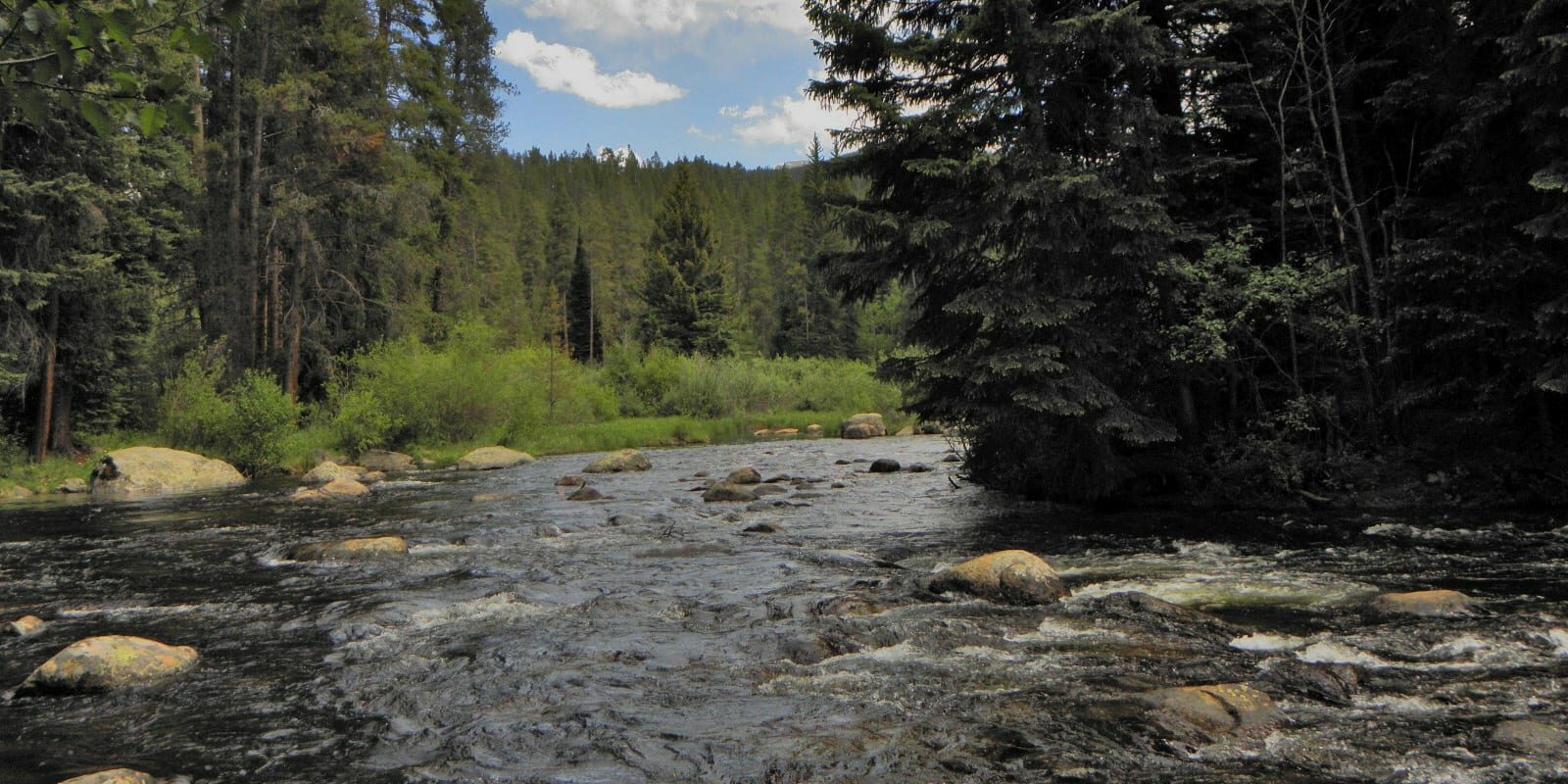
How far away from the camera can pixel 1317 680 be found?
626 cm

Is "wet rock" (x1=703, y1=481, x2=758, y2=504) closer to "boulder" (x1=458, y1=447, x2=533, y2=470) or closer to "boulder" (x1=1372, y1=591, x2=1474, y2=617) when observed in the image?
"boulder" (x1=458, y1=447, x2=533, y2=470)

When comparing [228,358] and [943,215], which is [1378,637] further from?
[228,358]

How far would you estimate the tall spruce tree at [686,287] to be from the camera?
5747 cm

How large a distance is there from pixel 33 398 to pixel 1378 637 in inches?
1167

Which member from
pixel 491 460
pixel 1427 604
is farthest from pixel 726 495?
pixel 1427 604

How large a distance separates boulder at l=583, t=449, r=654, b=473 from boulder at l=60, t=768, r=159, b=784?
20079mm

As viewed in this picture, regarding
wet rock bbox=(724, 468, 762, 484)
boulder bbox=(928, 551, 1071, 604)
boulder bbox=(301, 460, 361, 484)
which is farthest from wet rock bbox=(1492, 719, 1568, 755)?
boulder bbox=(301, 460, 361, 484)

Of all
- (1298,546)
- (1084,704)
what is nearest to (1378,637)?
Result: (1084,704)

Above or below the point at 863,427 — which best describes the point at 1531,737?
above

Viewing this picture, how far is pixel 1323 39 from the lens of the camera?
1415cm

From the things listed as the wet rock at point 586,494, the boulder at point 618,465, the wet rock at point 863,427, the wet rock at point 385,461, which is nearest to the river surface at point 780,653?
the wet rock at point 586,494

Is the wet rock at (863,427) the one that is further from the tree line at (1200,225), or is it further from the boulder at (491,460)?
the tree line at (1200,225)

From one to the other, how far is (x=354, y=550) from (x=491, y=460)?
15.9 m

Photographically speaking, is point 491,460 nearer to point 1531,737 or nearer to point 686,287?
point 1531,737
